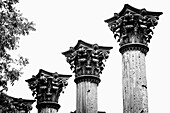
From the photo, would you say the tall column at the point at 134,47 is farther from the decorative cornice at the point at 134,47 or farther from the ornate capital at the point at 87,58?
the ornate capital at the point at 87,58

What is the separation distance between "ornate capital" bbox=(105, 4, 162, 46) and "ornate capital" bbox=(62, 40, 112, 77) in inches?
159

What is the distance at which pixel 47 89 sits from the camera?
80.3 ft

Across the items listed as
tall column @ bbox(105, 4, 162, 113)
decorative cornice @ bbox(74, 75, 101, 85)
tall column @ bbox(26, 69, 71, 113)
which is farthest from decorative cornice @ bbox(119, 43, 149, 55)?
tall column @ bbox(26, 69, 71, 113)

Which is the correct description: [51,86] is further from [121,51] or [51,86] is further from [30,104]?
[121,51]

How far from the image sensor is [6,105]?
52.0ft

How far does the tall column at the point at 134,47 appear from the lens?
16125mm

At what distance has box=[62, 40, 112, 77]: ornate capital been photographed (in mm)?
21469

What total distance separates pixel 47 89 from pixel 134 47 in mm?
8413

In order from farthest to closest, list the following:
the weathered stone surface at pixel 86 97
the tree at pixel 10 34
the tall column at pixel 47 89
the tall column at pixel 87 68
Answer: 1. the tall column at pixel 47 89
2. the tall column at pixel 87 68
3. the weathered stone surface at pixel 86 97
4. the tree at pixel 10 34

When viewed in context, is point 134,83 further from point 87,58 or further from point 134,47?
point 87,58

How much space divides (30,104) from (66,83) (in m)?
2.07

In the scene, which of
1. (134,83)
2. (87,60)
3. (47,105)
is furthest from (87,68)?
(134,83)

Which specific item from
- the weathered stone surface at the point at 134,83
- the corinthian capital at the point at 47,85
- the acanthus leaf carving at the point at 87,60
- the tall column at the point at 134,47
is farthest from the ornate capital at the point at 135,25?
the corinthian capital at the point at 47,85

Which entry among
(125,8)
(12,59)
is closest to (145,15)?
(125,8)
